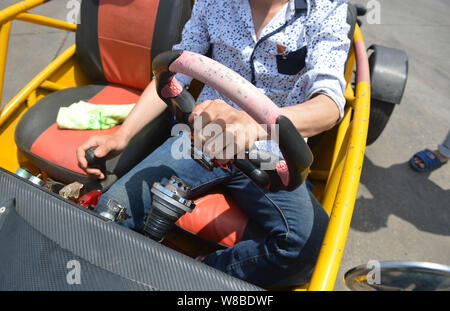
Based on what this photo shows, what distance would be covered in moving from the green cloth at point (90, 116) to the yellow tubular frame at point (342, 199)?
3.05 feet

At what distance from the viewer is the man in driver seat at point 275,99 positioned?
940mm

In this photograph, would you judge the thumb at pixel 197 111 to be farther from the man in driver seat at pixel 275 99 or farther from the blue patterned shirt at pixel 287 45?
the blue patterned shirt at pixel 287 45

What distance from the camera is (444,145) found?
6.50ft

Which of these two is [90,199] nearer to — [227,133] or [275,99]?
[227,133]

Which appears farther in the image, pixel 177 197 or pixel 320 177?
pixel 320 177

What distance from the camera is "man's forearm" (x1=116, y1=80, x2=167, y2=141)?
115 cm

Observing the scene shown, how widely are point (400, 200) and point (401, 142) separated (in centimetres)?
54

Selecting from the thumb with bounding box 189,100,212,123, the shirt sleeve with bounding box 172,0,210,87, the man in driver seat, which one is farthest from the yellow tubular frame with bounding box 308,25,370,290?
the shirt sleeve with bounding box 172,0,210,87

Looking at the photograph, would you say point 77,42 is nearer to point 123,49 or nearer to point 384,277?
point 123,49

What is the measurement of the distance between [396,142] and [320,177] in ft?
3.93

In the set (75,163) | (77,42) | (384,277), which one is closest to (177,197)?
(384,277)

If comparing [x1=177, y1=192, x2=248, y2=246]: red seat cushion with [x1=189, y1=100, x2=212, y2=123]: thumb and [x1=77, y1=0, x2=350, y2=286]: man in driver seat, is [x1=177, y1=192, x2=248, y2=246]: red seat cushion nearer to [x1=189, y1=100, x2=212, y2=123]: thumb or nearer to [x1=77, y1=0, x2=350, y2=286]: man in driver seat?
[x1=77, y1=0, x2=350, y2=286]: man in driver seat

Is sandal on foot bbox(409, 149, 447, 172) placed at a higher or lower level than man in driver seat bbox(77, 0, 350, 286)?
lower

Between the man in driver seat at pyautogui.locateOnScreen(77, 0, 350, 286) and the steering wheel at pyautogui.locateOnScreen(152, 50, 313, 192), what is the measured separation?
0.25 m
